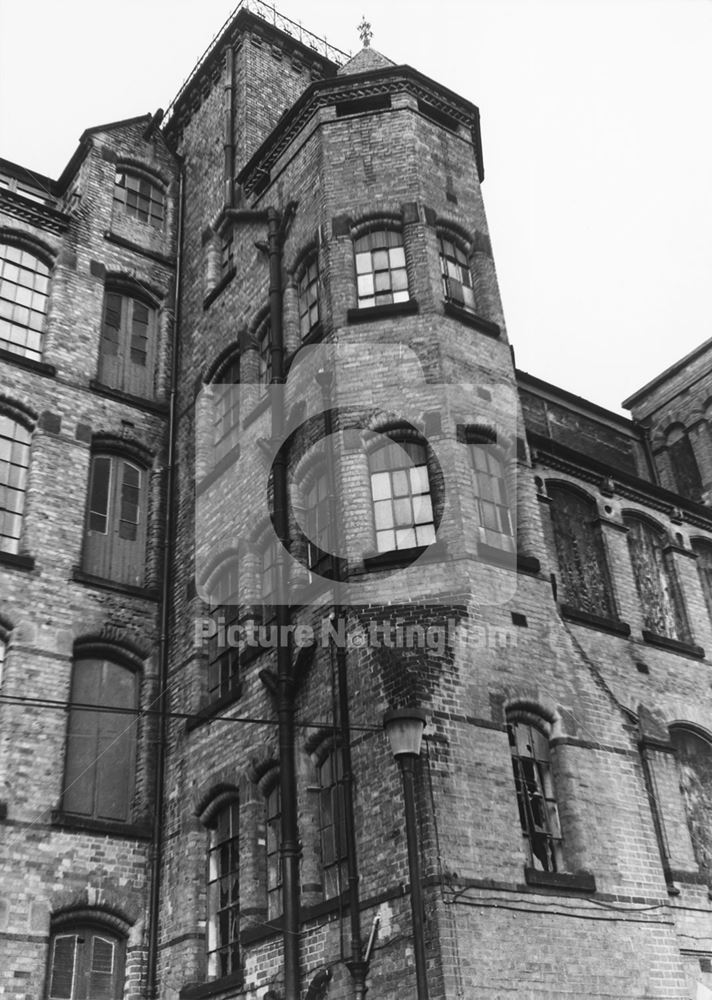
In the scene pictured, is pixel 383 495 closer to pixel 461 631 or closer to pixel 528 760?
pixel 461 631

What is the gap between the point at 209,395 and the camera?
18.4 metres

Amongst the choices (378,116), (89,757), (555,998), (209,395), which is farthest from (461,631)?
(378,116)

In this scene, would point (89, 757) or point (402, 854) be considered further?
point (89, 757)

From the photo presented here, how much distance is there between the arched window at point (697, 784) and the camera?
14414 mm

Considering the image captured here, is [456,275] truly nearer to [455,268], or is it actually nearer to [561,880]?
[455,268]

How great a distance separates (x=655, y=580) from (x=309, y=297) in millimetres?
7113

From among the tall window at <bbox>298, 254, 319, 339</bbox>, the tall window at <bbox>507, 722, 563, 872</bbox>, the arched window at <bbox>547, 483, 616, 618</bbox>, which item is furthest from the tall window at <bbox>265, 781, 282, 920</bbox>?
the tall window at <bbox>298, 254, 319, 339</bbox>

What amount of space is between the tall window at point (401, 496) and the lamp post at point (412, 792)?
3659 millimetres

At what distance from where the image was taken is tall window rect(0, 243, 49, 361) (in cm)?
1819

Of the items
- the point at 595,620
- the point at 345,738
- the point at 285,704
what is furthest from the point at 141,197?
the point at 345,738

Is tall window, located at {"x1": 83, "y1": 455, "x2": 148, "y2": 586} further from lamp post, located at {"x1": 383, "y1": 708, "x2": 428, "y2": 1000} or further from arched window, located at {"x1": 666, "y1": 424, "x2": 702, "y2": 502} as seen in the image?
arched window, located at {"x1": 666, "y1": 424, "x2": 702, "y2": 502}

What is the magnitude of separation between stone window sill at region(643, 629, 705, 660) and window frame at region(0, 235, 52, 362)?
35.8ft

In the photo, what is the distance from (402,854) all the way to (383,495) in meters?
4.71

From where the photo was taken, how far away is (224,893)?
45.2 feet
